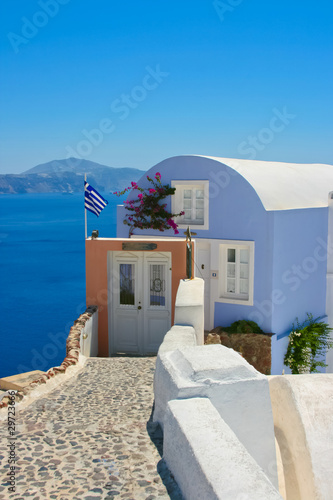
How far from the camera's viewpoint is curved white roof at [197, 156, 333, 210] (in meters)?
14.0

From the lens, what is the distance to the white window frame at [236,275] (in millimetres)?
13719

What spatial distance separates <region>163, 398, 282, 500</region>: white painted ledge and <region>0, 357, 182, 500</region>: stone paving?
0.26 meters

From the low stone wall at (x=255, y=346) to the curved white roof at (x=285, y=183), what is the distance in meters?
3.30

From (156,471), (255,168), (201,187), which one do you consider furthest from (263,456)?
(255,168)

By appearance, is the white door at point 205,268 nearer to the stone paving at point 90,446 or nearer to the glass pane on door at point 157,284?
the glass pane on door at point 157,284

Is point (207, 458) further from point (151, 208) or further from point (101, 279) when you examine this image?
point (151, 208)

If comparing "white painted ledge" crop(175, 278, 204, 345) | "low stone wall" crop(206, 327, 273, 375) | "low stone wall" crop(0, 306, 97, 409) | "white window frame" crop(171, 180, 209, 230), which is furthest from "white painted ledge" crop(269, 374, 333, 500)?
"white window frame" crop(171, 180, 209, 230)

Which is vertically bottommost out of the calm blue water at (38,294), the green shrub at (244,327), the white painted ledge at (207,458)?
the calm blue water at (38,294)

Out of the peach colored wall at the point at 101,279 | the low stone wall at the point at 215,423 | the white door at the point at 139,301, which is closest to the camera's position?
the low stone wall at the point at 215,423

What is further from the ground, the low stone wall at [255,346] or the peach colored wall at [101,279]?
the peach colored wall at [101,279]

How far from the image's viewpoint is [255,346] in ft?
43.8

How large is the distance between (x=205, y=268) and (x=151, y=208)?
2290 millimetres

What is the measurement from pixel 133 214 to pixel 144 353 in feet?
16.6

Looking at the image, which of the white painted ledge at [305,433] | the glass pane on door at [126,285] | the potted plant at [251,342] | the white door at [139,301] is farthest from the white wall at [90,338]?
the white painted ledge at [305,433]
